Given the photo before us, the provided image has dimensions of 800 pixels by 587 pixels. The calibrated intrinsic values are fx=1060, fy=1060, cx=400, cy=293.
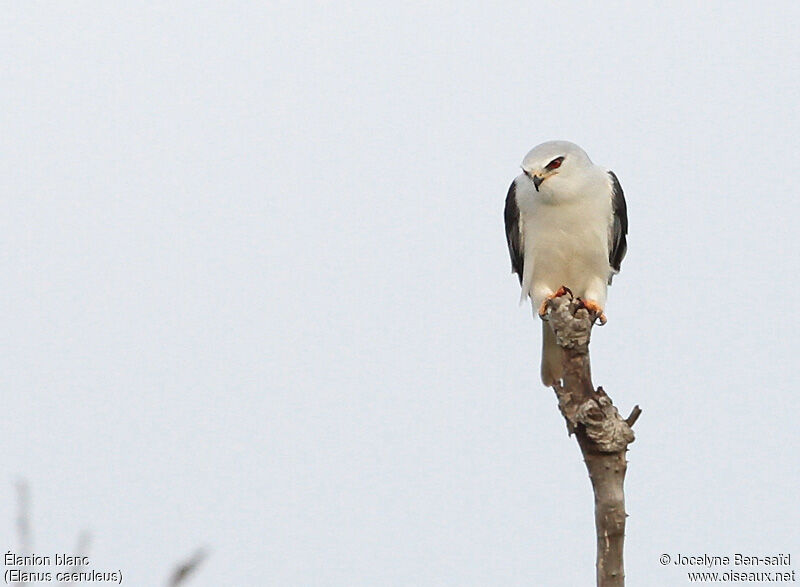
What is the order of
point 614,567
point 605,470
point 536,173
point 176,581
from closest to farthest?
point 176,581 < point 614,567 < point 605,470 < point 536,173

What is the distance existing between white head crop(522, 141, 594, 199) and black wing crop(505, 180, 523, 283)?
63 centimetres

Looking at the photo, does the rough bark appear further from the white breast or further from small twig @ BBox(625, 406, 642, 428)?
the white breast

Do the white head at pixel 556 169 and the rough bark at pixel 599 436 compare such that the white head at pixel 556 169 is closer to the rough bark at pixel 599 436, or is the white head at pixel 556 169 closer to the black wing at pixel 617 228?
the black wing at pixel 617 228

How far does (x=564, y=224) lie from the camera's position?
8297 millimetres

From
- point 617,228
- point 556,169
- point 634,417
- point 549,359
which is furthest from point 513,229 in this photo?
point 634,417

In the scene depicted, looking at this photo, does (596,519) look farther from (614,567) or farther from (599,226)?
(599,226)

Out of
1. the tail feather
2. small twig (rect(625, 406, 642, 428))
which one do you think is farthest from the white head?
small twig (rect(625, 406, 642, 428))

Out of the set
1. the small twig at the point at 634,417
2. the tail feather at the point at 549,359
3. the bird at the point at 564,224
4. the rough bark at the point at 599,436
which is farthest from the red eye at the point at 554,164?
the small twig at the point at 634,417

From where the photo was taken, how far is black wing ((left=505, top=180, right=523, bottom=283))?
8836 mm

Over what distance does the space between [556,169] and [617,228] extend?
107 cm

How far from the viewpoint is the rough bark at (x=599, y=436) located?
191 inches

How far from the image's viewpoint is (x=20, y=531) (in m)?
1.70

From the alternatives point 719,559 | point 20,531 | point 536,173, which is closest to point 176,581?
point 20,531

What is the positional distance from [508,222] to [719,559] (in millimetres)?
3925
